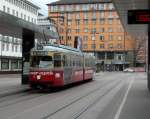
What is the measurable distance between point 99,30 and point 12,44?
61754 millimetres

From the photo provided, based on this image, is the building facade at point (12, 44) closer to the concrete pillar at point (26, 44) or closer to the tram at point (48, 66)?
the concrete pillar at point (26, 44)

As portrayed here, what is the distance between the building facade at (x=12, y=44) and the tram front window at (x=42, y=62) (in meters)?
56.0

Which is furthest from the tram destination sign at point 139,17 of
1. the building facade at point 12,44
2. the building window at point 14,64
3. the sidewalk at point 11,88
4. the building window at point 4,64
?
the building window at point 14,64

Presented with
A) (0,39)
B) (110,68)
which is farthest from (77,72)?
(110,68)

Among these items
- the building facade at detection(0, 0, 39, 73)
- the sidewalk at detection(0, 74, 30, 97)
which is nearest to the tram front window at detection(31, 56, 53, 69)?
the sidewalk at detection(0, 74, 30, 97)

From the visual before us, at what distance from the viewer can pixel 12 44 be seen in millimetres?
93938

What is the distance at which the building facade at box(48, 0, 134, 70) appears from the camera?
14688 centimetres

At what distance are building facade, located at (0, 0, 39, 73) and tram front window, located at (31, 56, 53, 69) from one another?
55988 mm

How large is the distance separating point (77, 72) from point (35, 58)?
26.8 feet

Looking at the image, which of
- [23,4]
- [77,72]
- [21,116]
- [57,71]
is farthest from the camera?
[23,4]

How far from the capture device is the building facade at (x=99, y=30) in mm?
146875

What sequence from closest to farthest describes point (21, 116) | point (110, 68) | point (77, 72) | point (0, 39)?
point (21, 116) → point (77, 72) → point (0, 39) → point (110, 68)

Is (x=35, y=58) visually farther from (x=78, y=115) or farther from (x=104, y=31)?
(x=104, y=31)

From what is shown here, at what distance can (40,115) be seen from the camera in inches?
578
